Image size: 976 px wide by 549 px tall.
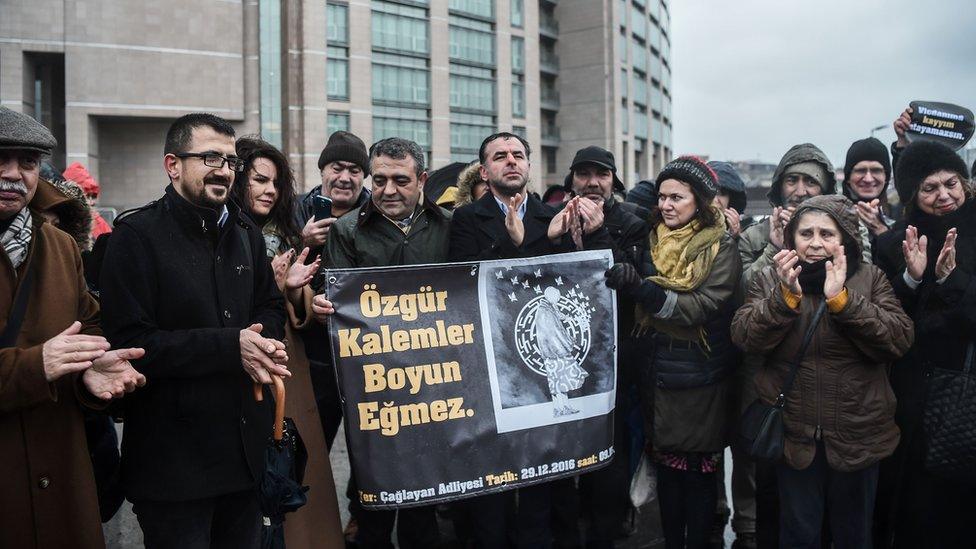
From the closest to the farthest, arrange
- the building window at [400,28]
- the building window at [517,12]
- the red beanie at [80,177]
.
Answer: the red beanie at [80,177], the building window at [400,28], the building window at [517,12]

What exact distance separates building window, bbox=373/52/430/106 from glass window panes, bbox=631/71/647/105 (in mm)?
25358

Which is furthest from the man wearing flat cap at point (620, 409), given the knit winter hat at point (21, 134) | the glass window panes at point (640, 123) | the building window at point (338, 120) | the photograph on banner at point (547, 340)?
the glass window panes at point (640, 123)

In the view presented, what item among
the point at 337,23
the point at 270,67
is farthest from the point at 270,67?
the point at 337,23

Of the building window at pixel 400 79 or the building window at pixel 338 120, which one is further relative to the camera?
the building window at pixel 400 79

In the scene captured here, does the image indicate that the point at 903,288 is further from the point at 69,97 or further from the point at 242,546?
the point at 69,97

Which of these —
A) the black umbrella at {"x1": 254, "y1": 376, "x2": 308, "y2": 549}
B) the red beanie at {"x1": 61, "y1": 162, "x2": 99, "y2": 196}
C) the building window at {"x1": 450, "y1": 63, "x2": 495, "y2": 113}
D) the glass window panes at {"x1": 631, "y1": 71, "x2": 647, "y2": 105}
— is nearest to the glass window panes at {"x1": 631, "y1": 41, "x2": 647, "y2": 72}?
the glass window panes at {"x1": 631, "y1": 71, "x2": 647, "y2": 105}

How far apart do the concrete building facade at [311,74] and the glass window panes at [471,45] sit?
102 millimetres

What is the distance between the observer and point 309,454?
13.1 ft

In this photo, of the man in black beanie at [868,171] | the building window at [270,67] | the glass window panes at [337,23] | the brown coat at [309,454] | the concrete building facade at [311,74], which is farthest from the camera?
the glass window panes at [337,23]

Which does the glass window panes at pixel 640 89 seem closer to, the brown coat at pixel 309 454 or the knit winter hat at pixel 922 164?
the knit winter hat at pixel 922 164

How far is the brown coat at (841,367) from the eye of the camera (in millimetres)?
3588

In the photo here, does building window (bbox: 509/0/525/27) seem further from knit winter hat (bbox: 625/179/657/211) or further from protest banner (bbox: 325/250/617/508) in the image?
protest banner (bbox: 325/250/617/508)

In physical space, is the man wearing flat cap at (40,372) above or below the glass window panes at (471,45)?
below

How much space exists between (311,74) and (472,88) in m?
12.8
